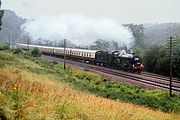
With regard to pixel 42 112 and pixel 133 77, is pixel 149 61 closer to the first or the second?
pixel 133 77

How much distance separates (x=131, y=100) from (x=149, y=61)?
97.2ft

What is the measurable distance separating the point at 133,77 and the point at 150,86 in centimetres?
742

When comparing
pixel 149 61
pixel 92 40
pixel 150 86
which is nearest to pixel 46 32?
pixel 92 40

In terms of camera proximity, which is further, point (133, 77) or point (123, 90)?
point (133, 77)

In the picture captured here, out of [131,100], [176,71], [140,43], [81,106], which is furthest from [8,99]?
[140,43]

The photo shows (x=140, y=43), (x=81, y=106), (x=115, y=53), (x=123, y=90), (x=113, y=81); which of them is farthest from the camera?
(x=140, y=43)

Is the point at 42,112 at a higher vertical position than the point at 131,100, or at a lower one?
higher

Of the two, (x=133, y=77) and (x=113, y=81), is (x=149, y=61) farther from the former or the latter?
(x=113, y=81)

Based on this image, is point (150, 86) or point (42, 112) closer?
point (42, 112)

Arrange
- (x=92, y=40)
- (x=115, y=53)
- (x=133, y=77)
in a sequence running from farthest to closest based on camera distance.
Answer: (x=92, y=40) < (x=115, y=53) < (x=133, y=77)

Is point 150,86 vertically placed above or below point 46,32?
below

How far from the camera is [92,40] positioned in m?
106

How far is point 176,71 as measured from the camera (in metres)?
46.4

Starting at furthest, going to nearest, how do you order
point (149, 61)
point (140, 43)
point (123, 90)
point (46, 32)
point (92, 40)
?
point (46, 32)
point (140, 43)
point (92, 40)
point (149, 61)
point (123, 90)
